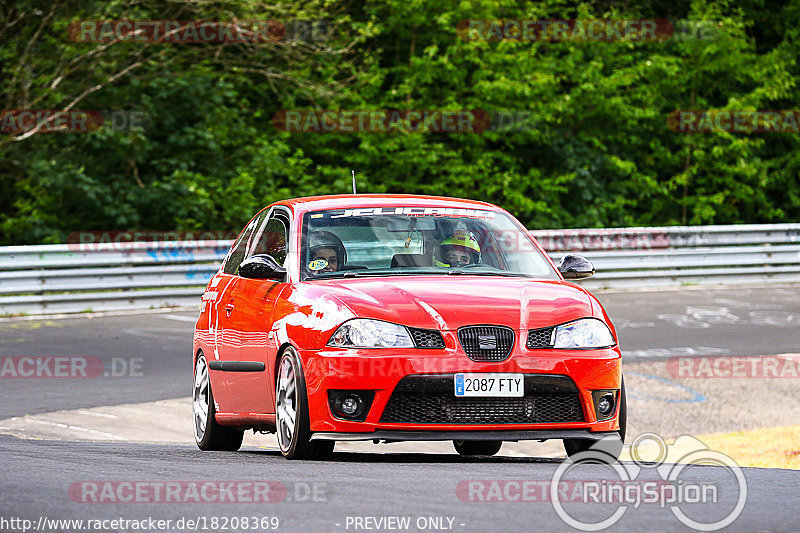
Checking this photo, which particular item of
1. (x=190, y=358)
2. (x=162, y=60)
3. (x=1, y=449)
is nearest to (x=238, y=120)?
(x=162, y=60)

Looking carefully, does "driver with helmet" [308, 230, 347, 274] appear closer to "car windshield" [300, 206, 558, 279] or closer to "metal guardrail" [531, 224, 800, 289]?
"car windshield" [300, 206, 558, 279]

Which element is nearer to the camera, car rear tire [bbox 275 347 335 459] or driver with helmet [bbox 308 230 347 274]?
car rear tire [bbox 275 347 335 459]

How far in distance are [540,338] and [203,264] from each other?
14275 millimetres

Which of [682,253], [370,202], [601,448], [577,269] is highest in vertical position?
[370,202]

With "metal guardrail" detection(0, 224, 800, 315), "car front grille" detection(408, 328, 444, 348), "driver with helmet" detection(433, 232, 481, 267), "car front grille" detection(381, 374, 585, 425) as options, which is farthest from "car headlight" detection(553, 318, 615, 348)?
"metal guardrail" detection(0, 224, 800, 315)

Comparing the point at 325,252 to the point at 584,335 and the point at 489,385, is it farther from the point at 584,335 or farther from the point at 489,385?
the point at 584,335

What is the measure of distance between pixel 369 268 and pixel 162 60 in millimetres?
20979

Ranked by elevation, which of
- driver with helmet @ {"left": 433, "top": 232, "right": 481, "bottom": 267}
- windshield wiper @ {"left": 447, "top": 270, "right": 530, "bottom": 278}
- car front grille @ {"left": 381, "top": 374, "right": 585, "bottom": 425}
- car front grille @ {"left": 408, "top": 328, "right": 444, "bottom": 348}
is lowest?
car front grille @ {"left": 381, "top": 374, "right": 585, "bottom": 425}

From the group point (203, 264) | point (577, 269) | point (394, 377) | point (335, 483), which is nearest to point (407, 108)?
point (203, 264)

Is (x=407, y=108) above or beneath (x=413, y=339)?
beneath

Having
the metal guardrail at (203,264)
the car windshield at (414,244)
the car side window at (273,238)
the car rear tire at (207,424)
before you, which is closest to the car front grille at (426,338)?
the car windshield at (414,244)

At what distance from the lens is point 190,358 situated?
1560 centimetres

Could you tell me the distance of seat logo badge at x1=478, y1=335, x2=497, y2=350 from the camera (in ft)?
24.0

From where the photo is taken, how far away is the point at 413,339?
7266 millimetres
